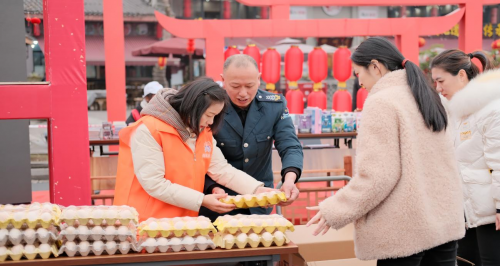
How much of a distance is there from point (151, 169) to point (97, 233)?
1.25ft

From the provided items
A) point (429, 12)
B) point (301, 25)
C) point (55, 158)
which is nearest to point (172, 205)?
point (55, 158)

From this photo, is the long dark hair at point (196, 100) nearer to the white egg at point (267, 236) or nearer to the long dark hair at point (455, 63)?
the white egg at point (267, 236)

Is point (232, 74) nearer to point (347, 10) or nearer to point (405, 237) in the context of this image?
point (405, 237)

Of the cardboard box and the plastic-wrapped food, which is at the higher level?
the plastic-wrapped food

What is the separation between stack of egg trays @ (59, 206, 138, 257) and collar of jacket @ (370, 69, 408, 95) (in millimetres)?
1114

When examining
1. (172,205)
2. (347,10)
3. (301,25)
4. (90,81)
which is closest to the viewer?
(172,205)

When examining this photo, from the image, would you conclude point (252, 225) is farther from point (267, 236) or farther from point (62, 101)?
point (62, 101)

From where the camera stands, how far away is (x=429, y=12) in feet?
69.9

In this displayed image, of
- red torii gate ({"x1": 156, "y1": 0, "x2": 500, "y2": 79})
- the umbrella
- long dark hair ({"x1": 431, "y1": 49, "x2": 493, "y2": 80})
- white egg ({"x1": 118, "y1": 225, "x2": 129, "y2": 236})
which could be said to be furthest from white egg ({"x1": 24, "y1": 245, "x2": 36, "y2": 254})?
the umbrella

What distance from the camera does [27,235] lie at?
2039mm

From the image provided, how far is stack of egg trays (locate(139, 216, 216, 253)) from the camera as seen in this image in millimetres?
2112

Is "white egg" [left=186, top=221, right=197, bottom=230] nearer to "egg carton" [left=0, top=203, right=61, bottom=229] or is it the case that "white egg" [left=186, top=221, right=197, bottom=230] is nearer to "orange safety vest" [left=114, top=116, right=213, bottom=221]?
"orange safety vest" [left=114, top=116, right=213, bottom=221]

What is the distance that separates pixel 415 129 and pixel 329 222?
498 mm

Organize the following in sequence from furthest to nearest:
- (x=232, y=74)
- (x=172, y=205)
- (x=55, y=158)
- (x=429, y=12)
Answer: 1. (x=429, y=12)
2. (x=55, y=158)
3. (x=232, y=74)
4. (x=172, y=205)
